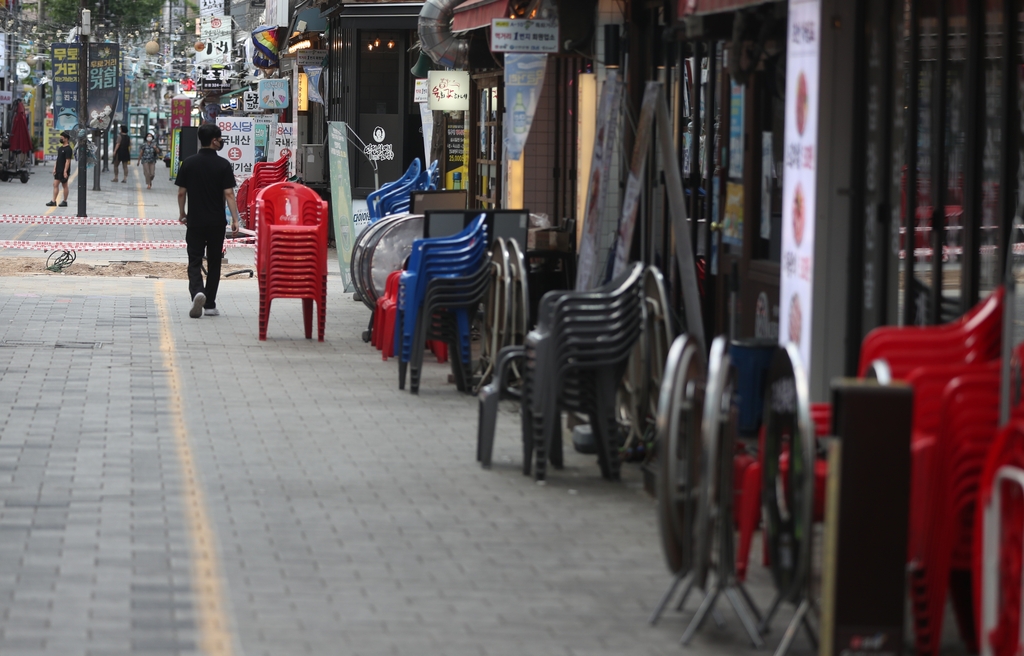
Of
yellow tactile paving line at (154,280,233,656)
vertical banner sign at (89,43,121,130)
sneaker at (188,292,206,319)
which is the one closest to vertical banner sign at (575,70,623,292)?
yellow tactile paving line at (154,280,233,656)

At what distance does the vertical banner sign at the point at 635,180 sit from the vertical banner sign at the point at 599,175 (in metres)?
0.16

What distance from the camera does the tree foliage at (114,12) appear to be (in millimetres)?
71875

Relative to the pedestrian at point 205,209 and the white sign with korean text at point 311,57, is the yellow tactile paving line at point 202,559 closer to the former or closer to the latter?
the pedestrian at point 205,209

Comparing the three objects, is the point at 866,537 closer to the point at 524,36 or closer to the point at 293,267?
the point at 524,36

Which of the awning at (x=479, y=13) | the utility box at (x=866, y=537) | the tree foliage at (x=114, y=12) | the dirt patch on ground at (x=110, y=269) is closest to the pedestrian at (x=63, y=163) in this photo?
the dirt patch on ground at (x=110, y=269)

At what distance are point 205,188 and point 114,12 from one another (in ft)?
202

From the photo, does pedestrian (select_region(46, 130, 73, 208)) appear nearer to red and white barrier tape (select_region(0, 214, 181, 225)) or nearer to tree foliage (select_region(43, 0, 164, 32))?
red and white barrier tape (select_region(0, 214, 181, 225))

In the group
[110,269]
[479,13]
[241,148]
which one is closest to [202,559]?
[479,13]

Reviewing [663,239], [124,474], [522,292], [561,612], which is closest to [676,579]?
[561,612]

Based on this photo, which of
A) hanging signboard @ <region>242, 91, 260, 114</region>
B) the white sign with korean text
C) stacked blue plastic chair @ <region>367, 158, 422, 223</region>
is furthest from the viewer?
hanging signboard @ <region>242, 91, 260, 114</region>

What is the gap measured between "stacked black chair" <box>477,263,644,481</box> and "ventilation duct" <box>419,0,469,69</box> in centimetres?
989

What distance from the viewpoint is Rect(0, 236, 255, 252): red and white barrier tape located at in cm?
2417

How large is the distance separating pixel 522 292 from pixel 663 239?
Answer: 66.3 inches

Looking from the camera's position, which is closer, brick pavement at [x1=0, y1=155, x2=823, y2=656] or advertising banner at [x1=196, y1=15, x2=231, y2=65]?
brick pavement at [x1=0, y1=155, x2=823, y2=656]
